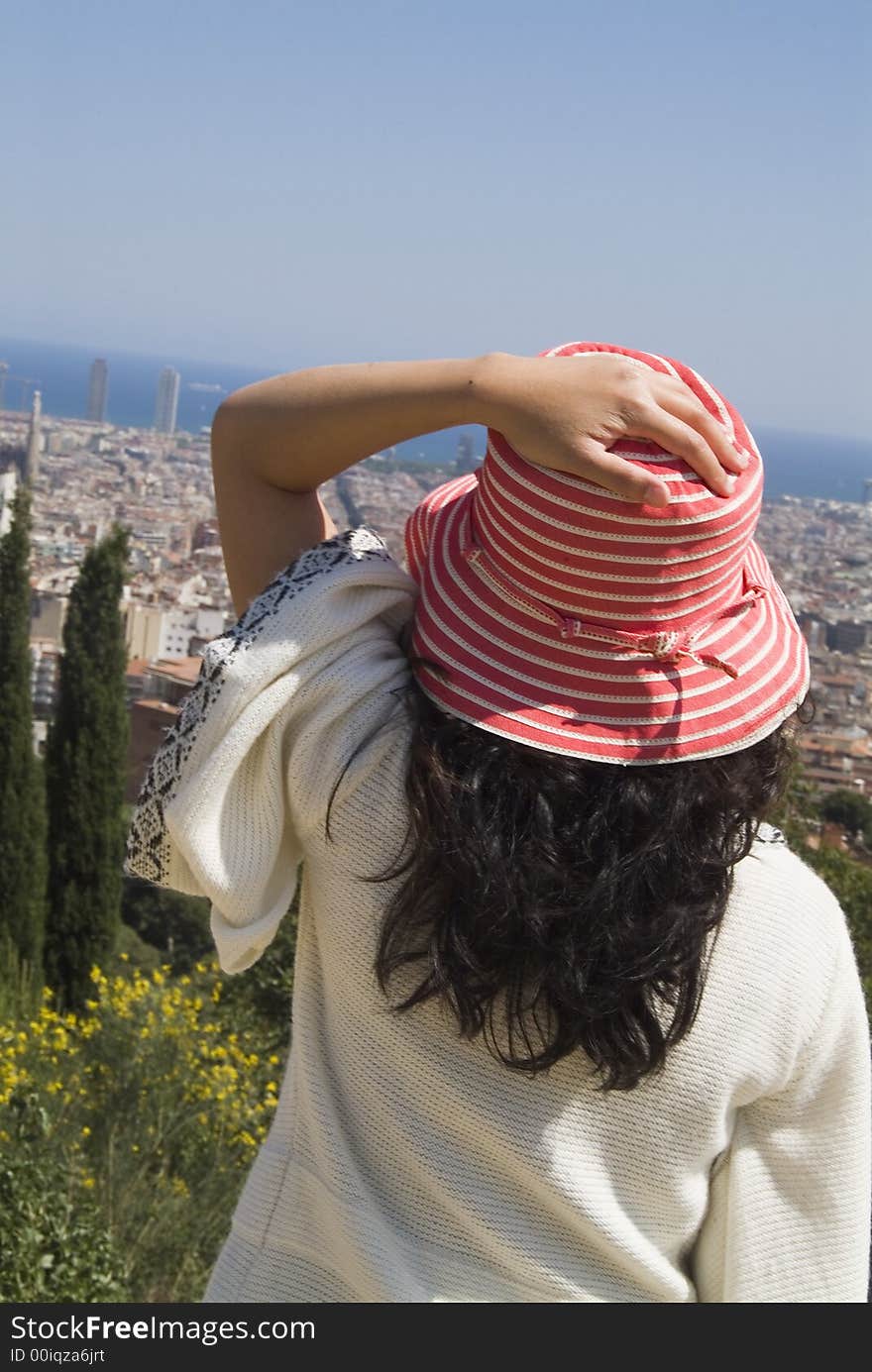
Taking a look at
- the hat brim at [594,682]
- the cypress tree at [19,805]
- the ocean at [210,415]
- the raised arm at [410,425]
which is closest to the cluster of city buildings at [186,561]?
the cypress tree at [19,805]

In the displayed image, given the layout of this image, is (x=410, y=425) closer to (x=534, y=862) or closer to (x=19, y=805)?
(x=534, y=862)

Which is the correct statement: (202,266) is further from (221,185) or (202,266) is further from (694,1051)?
(694,1051)

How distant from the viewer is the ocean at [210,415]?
24.0 meters

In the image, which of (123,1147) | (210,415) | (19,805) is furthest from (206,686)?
(210,415)

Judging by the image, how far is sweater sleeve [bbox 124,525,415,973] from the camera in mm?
645

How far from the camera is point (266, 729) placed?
0.66 meters

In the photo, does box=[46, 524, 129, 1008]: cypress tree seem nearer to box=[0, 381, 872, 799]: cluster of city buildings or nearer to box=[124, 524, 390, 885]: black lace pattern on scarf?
box=[0, 381, 872, 799]: cluster of city buildings

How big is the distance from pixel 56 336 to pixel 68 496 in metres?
107

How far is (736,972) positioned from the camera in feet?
2.12

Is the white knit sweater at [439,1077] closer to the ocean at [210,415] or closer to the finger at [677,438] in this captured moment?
the finger at [677,438]

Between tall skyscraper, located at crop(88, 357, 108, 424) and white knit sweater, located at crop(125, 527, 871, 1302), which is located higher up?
white knit sweater, located at crop(125, 527, 871, 1302)

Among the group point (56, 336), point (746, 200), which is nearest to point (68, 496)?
point (746, 200)

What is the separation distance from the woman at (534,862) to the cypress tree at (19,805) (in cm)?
885

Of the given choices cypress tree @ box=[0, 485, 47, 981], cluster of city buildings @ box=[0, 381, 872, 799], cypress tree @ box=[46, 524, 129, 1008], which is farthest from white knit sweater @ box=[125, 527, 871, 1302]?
cypress tree @ box=[46, 524, 129, 1008]
